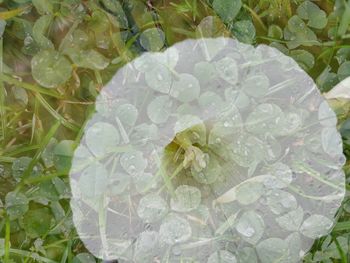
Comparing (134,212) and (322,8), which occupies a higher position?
(322,8)

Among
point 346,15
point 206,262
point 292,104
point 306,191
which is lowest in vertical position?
point 206,262

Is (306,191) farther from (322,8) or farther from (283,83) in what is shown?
(322,8)

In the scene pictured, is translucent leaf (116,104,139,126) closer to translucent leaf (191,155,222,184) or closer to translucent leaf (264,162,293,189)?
translucent leaf (191,155,222,184)

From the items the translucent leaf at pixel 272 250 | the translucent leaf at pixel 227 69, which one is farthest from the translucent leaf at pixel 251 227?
the translucent leaf at pixel 227 69

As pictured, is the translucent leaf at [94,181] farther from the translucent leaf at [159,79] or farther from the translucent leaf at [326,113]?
the translucent leaf at [326,113]

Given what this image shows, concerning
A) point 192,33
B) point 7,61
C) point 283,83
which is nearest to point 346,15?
point 283,83

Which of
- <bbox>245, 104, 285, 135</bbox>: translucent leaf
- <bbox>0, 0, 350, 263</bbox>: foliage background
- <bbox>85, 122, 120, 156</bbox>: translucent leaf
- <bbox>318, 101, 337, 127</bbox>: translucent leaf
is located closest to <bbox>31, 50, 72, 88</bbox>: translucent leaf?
<bbox>0, 0, 350, 263</bbox>: foliage background
